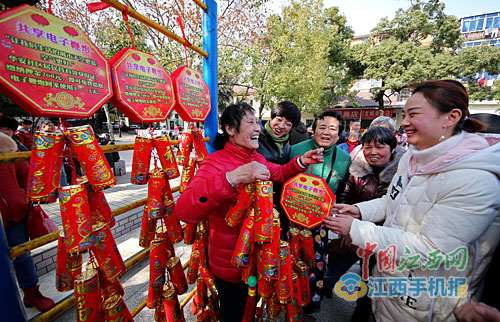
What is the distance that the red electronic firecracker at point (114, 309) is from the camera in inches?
42.6

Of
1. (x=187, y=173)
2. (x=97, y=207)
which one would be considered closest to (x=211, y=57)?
(x=187, y=173)

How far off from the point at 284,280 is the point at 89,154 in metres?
1.20

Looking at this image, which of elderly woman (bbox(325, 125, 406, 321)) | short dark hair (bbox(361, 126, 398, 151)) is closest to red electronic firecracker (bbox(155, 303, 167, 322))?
elderly woman (bbox(325, 125, 406, 321))

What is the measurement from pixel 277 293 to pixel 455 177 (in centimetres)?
112

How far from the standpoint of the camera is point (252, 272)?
1157 mm

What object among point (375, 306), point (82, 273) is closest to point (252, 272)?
point (82, 273)

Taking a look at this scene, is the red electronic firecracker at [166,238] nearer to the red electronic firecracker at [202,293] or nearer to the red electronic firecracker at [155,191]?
the red electronic firecracker at [155,191]

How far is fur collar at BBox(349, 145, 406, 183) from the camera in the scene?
74.6 inches

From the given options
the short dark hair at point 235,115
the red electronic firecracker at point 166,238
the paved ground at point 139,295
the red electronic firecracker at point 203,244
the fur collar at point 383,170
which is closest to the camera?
the short dark hair at point 235,115

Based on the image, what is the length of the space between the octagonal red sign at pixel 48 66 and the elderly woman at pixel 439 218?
1.51m

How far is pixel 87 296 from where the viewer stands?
38.8 inches

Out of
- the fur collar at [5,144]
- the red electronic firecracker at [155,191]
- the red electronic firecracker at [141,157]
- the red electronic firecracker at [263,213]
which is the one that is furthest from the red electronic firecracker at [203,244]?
the fur collar at [5,144]

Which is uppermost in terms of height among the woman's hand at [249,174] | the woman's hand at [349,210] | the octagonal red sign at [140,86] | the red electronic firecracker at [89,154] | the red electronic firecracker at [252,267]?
the octagonal red sign at [140,86]
